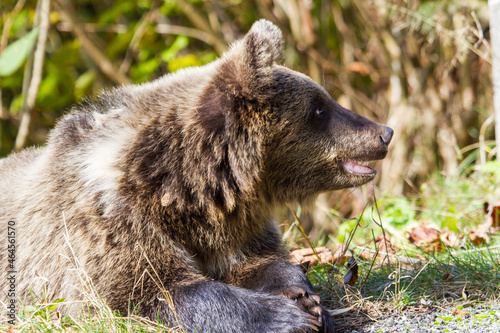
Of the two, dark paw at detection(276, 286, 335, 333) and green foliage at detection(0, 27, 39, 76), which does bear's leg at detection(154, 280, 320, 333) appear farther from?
green foliage at detection(0, 27, 39, 76)

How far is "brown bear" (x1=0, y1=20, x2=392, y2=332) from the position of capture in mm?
2863

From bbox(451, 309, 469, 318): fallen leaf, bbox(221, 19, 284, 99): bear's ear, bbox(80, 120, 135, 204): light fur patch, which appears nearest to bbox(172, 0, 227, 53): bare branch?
bbox(221, 19, 284, 99): bear's ear

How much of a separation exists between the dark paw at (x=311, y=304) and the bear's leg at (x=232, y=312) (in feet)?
0.13

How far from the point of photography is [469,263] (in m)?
3.33

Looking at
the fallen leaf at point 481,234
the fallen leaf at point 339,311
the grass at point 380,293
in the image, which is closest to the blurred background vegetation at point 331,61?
the fallen leaf at point 481,234

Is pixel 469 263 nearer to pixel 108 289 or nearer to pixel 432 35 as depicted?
pixel 108 289

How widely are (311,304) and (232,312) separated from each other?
425 millimetres

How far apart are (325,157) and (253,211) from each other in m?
0.56

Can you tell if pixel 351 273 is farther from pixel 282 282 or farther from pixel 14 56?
pixel 14 56

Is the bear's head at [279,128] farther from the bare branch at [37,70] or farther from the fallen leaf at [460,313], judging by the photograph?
the bare branch at [37,70]

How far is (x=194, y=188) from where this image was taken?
304cm

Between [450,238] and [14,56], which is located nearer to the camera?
[450,238]

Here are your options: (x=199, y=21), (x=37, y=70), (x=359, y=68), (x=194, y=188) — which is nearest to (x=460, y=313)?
(x=194, y=188)

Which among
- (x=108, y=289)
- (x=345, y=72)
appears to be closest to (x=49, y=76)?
(x=345, y=72)
